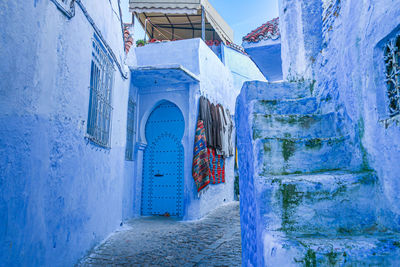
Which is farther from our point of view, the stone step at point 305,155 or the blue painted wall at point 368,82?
the stone step at point 305,155

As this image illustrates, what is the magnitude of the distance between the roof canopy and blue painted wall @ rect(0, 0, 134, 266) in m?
6.36

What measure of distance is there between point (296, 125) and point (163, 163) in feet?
19.0

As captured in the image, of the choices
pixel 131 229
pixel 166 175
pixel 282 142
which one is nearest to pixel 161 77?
pixel 166 175

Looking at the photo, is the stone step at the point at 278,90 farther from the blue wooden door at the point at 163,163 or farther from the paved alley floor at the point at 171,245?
the blue wooden door at the point at 163,163

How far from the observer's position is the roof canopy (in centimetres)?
1063

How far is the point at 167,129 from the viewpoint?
27.7 ft

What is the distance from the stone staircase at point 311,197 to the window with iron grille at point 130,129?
4.92 meters

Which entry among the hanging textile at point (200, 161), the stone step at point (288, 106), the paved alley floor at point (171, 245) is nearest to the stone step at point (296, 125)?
the stone step at point (288, 106)

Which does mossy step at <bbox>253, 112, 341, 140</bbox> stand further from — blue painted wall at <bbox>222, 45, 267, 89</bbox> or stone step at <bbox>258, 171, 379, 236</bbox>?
blue painted wall at <bbox>222, 45, 267, 89</bbox>

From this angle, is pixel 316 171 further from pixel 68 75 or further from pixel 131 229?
pixel 131 229

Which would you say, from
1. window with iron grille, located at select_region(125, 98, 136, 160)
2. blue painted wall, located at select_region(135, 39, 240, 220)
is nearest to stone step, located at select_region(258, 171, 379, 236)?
blue painted wall, located at select_region(135, 39, 240, 220)

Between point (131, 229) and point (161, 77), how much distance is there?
391 cm

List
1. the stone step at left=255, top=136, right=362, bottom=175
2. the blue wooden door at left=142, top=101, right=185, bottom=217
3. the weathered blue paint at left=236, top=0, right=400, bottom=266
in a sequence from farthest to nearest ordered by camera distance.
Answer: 1. the blue wooden door at left=142, top=101, right=185, bottom=217
2. the stone step at left=255, top=136, right=362, bottom=175
3. the weathered blue paint at left=236, top=0, right=400, bottom=266

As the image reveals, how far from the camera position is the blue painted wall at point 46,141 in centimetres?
232
